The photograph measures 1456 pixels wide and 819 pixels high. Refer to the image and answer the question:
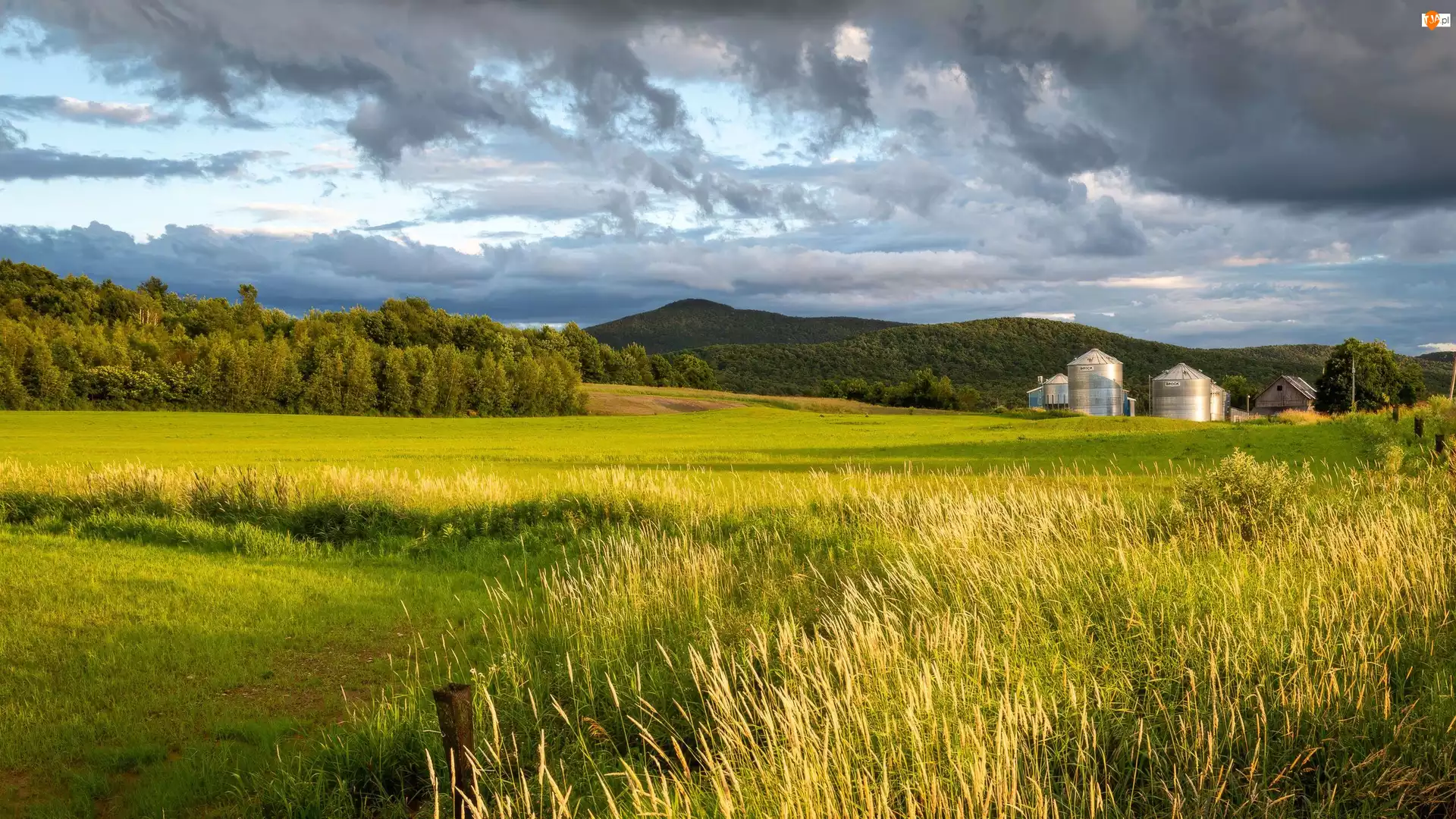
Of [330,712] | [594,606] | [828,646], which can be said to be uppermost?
[828,646]

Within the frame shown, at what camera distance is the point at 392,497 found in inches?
694

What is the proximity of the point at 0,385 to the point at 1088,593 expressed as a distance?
80481 mm

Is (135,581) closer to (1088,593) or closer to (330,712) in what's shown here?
(330,712)

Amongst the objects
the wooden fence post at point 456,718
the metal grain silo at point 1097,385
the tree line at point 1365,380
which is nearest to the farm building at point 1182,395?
the metal grain silo at point 1097,385

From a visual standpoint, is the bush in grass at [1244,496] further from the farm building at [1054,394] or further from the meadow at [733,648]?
the farm building at [1054,394]

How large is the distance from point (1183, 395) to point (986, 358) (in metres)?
71.0

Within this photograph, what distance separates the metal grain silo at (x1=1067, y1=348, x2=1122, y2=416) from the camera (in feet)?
270

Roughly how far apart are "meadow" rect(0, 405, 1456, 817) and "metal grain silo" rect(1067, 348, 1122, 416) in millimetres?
66700

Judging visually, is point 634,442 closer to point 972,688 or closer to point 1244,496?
point 1244,496

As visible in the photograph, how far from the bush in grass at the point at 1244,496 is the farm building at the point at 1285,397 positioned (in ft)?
294

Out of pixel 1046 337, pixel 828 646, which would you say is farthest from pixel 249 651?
pixel 1046 337

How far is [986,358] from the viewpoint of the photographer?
6019 inches

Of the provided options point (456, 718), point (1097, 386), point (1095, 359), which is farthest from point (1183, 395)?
point (456, 718)

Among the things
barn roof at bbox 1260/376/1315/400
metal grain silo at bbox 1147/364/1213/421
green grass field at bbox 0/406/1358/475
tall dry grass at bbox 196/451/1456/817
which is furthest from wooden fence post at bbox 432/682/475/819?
barn roof at bbox 1260/376/1315/400
